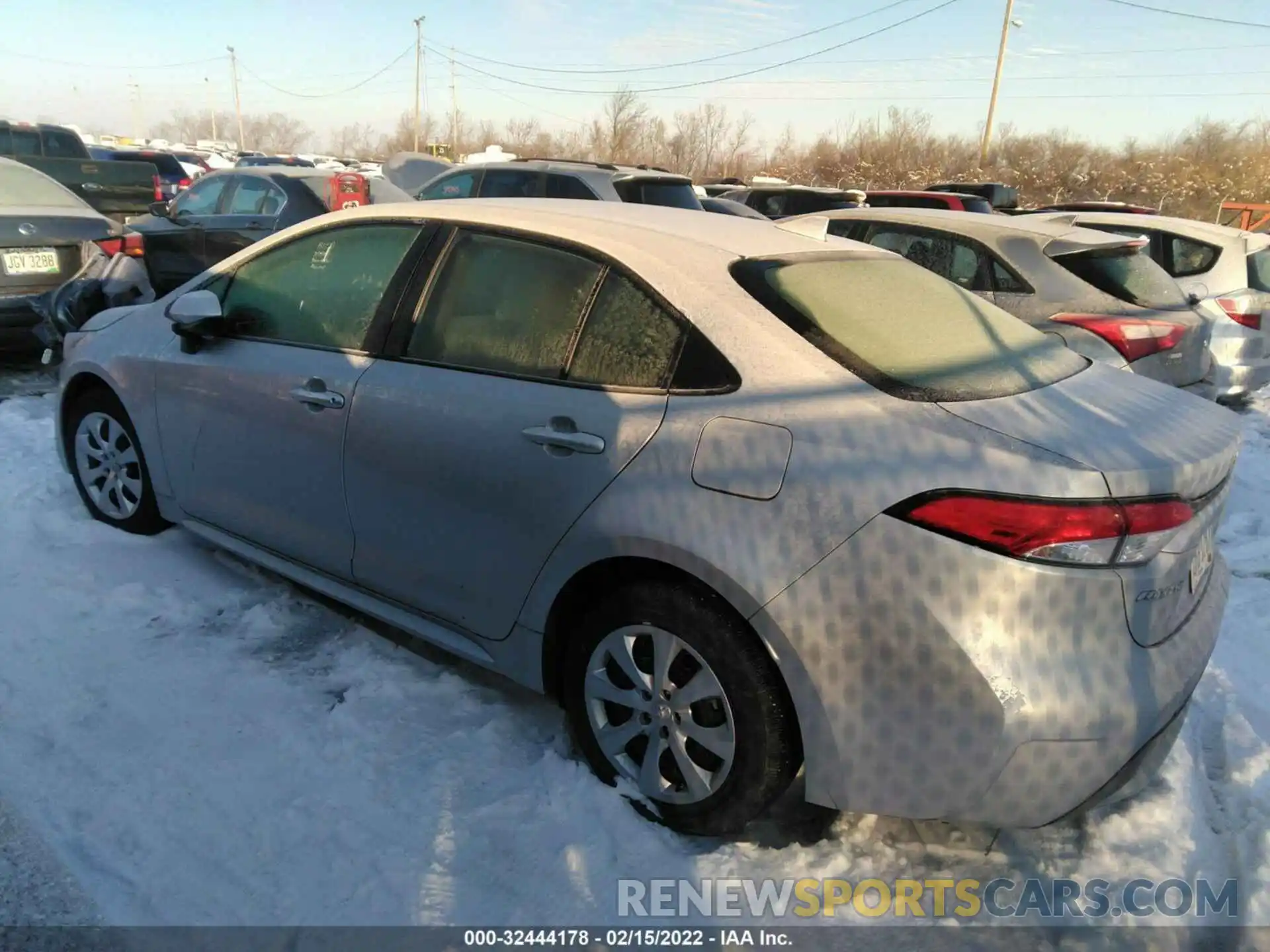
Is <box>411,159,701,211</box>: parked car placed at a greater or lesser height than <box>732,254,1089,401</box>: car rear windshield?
greater

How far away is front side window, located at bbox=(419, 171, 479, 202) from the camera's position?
1075 cm

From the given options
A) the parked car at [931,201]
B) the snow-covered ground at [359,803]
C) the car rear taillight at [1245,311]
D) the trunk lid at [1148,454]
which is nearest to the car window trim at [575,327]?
the trunk lid at [1148,454]

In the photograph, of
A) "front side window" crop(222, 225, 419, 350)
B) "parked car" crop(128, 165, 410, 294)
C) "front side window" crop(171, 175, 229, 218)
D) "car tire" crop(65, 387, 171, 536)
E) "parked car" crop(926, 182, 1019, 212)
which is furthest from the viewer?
"parked car" crop(926, 182, 1019, 212)

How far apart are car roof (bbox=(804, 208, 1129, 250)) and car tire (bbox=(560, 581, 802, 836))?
3.92 meters

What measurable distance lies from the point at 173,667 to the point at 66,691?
316mm

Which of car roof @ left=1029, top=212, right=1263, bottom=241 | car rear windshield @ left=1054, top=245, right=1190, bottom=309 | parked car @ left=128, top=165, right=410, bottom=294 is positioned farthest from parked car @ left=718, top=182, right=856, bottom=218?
car rear windshield @ left=1054, top=245, right=1190, bottom=309

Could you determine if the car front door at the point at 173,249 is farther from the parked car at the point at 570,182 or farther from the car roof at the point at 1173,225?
the car roof at the point at 1173,225

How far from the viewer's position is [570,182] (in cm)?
979

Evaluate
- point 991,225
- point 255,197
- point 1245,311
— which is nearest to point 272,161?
point 255,197

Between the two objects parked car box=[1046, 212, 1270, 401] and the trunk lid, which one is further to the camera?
parked car box=[1046, 212, 1270, 401]

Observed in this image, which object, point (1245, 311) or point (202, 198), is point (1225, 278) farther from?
point (202, 198)

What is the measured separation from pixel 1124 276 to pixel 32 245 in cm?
731

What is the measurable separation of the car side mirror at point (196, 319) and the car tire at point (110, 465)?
0.58 metres

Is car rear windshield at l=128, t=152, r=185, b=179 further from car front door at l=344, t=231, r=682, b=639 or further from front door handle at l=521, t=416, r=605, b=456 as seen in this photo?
front door handle at l=521, t=416, r=605, b=456
